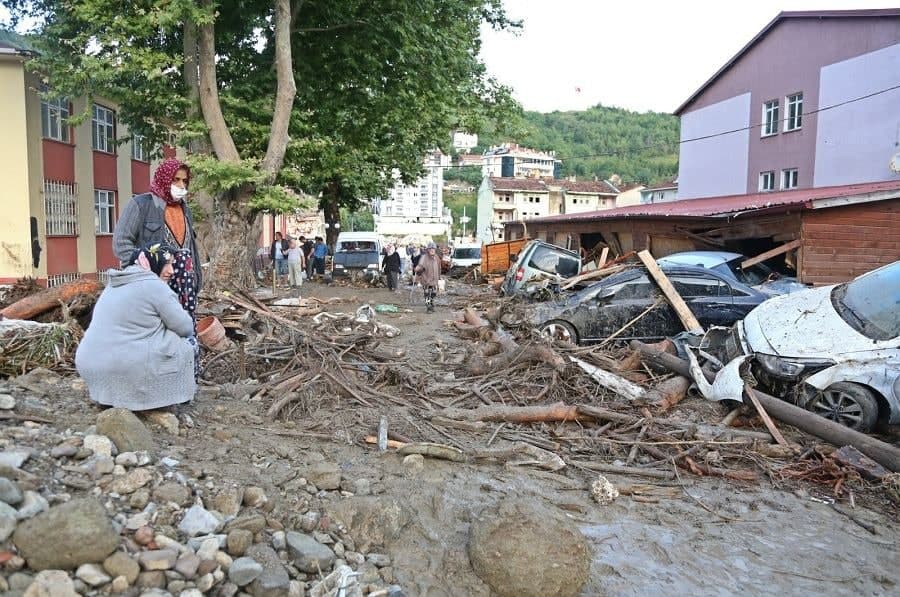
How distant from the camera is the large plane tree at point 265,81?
1362cm

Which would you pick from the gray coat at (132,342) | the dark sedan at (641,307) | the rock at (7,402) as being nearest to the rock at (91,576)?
the gray coat at (132,342)

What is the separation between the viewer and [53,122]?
65.8ft

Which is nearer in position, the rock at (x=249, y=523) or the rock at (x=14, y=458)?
the rock at (x=14, y=458)

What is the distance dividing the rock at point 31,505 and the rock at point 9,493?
3 cm

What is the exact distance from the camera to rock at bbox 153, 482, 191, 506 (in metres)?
3.71

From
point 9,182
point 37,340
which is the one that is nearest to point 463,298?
point 9,182

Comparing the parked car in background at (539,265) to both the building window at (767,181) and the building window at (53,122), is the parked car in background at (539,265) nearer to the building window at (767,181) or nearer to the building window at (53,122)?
the building window at (767,181)

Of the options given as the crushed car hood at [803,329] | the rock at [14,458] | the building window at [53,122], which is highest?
Result: the building window at [53,122]

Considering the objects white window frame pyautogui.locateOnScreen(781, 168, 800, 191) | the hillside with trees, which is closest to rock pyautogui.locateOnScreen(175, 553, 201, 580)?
white window frame pyautogui.locateOnScreen(781, 168, 800, 191)

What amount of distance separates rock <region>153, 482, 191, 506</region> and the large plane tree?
1031cm

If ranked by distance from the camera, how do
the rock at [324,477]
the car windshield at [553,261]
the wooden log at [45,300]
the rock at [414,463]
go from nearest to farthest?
the rock at [324,477], the rock at [414,463], the wooden log at [45,300], the car windshield at [553,261]

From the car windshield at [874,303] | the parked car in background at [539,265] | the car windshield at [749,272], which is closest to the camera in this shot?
the car windshield at [874,303]

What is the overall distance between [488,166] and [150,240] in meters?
83.5

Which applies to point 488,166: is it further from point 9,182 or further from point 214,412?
A: point 214,412
